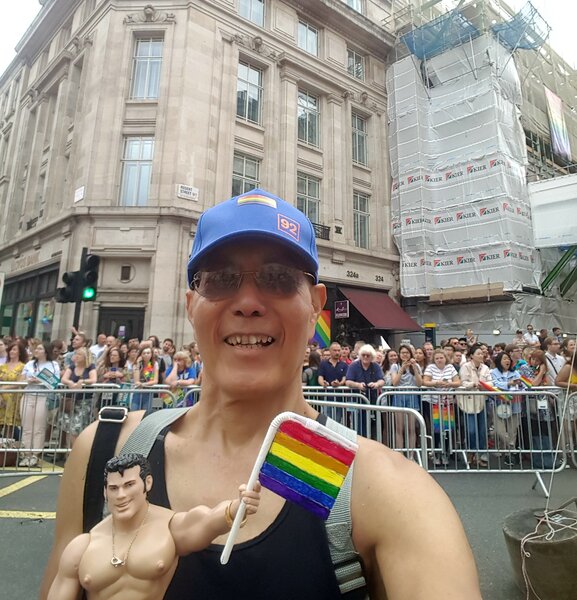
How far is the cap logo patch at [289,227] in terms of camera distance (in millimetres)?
1179

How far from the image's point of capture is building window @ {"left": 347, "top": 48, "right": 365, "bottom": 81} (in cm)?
2142

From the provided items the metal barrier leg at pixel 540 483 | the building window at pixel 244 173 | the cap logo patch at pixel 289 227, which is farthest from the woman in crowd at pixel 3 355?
the building window at pixel 244 173

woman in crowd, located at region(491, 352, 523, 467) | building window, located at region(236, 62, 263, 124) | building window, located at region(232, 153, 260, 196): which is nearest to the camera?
woman in crowd, located at region(491, 352, 523, 467)

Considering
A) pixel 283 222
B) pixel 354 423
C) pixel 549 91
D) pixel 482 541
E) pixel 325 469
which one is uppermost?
pixel 549 91

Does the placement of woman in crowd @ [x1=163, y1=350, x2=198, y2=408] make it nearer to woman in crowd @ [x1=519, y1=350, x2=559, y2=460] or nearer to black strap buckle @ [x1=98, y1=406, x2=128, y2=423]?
woman in crowd @ [x1=519, y1=350, x2=559, y2=460]

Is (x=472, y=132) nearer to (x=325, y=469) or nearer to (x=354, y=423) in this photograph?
(x=354, y=423)

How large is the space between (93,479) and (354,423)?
14.7ft

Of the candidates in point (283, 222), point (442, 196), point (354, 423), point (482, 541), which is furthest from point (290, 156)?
point (283, 222)

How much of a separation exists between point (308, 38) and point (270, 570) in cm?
2310

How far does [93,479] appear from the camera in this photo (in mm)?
1133

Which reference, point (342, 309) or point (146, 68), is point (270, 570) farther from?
point (146, 68)

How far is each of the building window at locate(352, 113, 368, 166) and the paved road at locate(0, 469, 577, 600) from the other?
711 inches

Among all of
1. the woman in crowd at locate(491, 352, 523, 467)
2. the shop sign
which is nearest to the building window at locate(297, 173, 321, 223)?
the shop sign

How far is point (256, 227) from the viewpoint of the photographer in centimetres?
114
